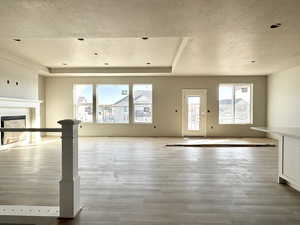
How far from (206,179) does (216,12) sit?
2540 mm

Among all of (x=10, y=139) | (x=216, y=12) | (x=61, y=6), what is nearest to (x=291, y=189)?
(x=216, y=12)

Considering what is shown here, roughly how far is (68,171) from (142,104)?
737cm

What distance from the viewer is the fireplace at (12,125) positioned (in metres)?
6.55

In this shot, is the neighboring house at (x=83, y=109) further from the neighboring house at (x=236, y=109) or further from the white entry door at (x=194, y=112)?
the neighboring house at (x=236, y=109)

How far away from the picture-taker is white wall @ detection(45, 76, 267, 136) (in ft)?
30.4

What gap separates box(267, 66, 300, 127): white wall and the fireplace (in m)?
8.80

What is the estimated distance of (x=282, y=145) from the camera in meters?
3.39

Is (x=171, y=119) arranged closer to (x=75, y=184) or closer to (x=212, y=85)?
(x=212, y=85)

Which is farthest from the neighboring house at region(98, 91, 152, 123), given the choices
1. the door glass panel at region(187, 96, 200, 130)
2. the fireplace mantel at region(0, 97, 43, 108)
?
the fireplace mantel at region(0, 97, 43, 108)

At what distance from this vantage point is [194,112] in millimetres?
9484

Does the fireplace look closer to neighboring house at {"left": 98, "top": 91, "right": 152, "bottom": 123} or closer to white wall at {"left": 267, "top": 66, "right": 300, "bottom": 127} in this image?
neighboring house at {"left": 98, "top": 91, "right": 152, "bottom": 123}

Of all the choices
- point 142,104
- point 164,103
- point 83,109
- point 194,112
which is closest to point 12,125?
point 83,109

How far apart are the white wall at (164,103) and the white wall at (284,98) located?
557mm

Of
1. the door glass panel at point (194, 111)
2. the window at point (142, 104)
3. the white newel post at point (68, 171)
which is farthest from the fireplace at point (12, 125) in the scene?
the door glass panel at point (194, 111)
